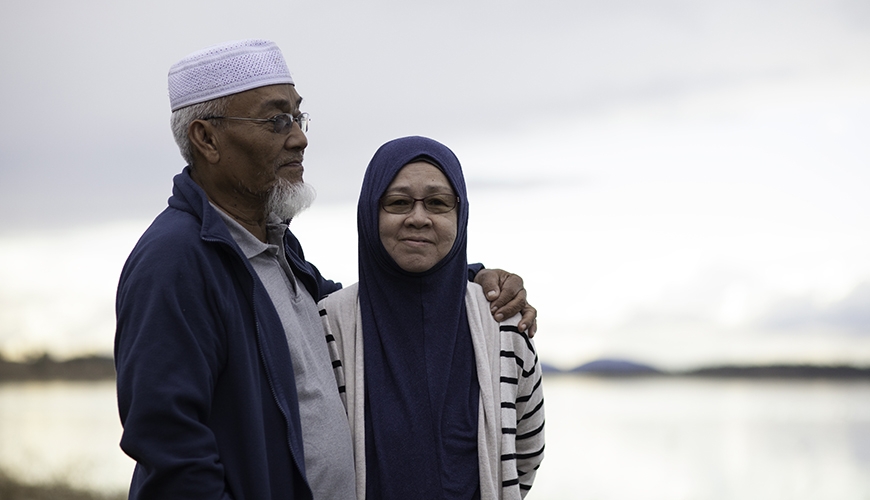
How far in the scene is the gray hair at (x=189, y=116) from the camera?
2.85 m

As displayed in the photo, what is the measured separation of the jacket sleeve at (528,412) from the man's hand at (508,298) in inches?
2.3

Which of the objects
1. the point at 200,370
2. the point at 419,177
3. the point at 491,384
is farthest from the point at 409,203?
the point at 200,370

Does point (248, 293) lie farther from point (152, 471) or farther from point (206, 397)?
point (152, 471)

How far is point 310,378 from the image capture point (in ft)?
9.27

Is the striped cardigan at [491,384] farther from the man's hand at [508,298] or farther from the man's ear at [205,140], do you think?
the man's ear at [205,140]

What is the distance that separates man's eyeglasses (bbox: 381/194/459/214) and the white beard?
29 centimetres

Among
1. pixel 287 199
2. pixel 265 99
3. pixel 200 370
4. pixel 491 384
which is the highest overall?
pixel 265 99

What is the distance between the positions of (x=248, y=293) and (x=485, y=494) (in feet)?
3.61

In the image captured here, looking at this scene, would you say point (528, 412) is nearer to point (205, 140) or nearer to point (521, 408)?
point (521, 408)

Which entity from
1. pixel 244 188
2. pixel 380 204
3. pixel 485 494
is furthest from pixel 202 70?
pixel 485 494

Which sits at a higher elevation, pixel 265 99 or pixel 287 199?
pixel 265 99

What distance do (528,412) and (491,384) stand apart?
0.24 meters

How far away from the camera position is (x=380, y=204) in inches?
123

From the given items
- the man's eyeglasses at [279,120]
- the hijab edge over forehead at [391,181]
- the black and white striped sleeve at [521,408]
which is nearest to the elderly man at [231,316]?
the man's eyeglasses at [279,120]
